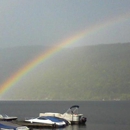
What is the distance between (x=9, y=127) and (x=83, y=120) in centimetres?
2386

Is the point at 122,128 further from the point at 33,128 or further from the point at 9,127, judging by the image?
the point at 9,127

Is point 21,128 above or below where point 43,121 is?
below

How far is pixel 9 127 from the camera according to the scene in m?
59.2

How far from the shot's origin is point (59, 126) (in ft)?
231

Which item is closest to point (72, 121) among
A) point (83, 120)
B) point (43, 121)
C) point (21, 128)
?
point (83, 120)

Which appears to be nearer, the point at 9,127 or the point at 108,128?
the point at 9,127

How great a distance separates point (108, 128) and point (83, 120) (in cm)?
866

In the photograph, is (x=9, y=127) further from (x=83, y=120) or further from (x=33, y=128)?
(x=83, y=120)

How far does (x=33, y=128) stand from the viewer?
224 feet

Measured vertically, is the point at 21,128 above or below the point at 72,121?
below

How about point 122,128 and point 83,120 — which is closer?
point 122,128

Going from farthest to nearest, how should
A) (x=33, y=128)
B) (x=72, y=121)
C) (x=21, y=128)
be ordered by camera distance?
(x=72, y=121) < (x=33, y=128) < (x=21, y=128)

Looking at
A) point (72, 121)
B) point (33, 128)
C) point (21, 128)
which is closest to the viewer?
point (21, 128)

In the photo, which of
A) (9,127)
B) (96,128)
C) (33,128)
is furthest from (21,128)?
(96,128)
